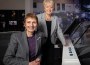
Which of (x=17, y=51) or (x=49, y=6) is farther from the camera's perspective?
(x=49, y=6)

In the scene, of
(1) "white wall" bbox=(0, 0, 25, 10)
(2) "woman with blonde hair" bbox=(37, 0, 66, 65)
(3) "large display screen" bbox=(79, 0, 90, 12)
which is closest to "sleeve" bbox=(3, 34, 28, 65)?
(2) "woman with blonde hair" bbox=(37, 0, 66, 65)

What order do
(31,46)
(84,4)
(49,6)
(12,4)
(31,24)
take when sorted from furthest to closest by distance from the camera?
(12,4) → (84,4) → (49,6) → (31,46) → (31,24)

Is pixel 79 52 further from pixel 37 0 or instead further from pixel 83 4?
pixel 37 0

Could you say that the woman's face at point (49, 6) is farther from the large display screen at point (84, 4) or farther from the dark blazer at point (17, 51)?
the large display screen at point (84, 4)

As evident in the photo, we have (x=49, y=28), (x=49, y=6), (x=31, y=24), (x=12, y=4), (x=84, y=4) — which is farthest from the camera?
(x=12, y=4)

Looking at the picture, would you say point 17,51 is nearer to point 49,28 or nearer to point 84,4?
point 49,28

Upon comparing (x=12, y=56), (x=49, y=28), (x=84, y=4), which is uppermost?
(x=84, y=4)

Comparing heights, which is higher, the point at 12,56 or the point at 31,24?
the point at 31,24

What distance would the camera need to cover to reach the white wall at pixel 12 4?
33.8ft

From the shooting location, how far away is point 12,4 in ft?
34.2

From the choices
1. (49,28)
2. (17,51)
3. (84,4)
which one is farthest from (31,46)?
(84,4)

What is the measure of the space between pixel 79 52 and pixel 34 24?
1066 mm

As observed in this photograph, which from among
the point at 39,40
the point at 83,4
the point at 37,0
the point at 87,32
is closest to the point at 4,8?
the point at 37,0

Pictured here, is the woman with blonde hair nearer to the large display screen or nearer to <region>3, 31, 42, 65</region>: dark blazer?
<region>3, 31, 42, 65</region>: dark blazer
